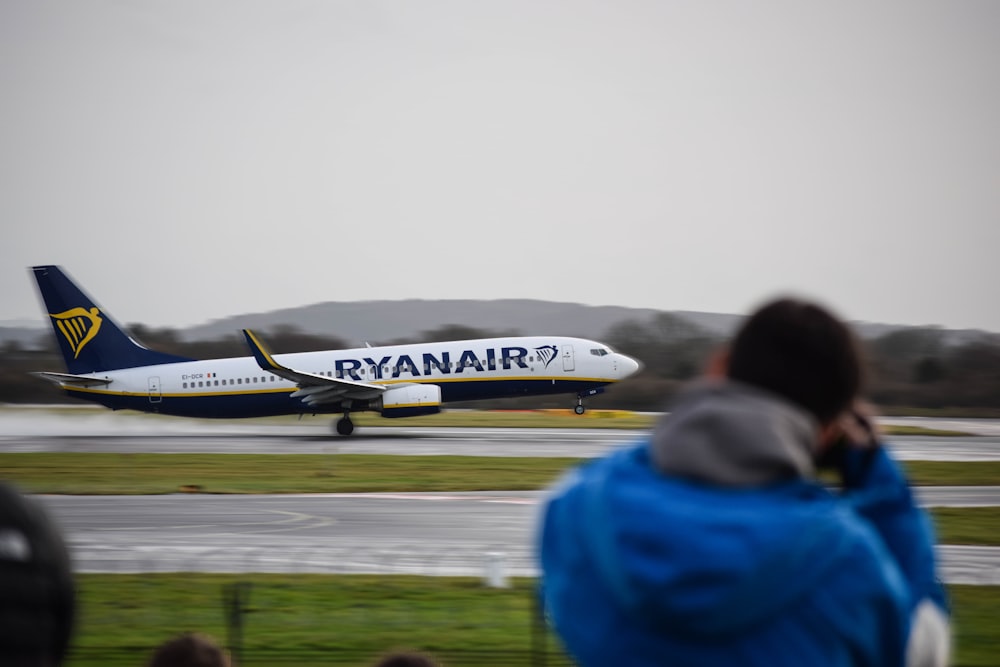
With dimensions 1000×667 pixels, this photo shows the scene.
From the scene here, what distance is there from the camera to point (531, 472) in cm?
2903

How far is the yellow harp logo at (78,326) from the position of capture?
145 feet

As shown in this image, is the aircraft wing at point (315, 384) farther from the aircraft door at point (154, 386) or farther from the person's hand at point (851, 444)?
the person's hand at point (851, 444)

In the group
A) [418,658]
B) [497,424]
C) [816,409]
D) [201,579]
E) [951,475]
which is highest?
[816,409]

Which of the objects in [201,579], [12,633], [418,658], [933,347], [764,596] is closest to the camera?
[764,596]

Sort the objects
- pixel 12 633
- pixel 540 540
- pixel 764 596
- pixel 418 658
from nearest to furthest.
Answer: pixel 764 596
pixel 12 633
pixel 540 540
pixel 418 658

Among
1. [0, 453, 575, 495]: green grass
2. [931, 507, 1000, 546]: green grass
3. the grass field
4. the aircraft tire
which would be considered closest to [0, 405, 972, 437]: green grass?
the aircraft tire

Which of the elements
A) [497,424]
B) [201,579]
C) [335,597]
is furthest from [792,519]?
[497,424]

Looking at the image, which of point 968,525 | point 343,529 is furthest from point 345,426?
point 968,525

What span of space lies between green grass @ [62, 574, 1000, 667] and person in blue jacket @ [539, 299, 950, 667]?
6773 mm

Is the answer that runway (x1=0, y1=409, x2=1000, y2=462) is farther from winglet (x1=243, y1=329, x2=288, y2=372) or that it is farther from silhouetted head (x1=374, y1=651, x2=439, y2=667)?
silhouetted head (x1=374, y1=651, x2=439, y2=667)

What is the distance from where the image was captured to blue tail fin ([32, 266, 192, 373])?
44188 mm

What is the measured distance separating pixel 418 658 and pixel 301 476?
25384 millimetres

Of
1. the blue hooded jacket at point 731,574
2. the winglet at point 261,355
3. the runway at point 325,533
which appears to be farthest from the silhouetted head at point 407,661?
the winglet at point 261,355

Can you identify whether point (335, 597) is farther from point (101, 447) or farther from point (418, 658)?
point (101, 447)
